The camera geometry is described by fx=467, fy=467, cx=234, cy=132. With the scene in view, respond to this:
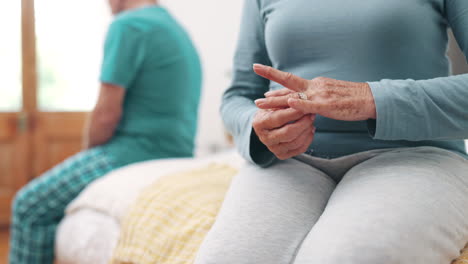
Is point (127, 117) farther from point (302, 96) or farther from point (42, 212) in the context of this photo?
point (302, 96)

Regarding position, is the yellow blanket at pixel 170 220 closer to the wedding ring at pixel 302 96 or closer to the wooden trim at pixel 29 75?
the wedding ring at pixel 302 96

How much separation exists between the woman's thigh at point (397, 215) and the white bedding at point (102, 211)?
0.72 meters

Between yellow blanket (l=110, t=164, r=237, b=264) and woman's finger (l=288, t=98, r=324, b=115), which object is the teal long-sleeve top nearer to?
woman's finger (l=288, t=98, r=324, b=115)

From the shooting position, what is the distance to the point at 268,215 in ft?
2.33

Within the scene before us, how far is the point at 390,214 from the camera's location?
2.01ft

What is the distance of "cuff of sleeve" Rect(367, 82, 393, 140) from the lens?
680 millimetres

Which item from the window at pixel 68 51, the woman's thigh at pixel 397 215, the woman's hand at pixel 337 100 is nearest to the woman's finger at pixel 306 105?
the woman's hand at pixel 337 100

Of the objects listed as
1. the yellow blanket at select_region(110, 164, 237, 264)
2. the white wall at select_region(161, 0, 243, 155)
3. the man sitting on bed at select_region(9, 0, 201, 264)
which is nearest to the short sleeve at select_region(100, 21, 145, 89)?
the man sitting on bed at select_region(9, 0, 201, 264)

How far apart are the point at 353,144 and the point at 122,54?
97 cm

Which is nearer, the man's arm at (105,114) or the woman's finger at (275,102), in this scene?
the woman's finger at (275,102)

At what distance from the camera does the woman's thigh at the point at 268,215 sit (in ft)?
2.19

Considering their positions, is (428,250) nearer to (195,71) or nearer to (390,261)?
(390,261)

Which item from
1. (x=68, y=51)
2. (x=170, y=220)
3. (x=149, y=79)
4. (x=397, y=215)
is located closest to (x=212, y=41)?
(x=68, y=51)

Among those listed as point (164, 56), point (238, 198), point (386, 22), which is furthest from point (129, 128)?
point (386, 22)
